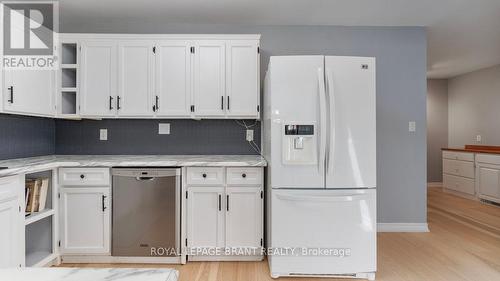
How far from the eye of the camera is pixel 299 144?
222 centimetres

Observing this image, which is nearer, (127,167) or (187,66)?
(127,167)

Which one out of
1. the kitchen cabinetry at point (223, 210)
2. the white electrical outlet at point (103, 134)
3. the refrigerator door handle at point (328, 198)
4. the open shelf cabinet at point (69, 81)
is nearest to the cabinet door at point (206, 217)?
the kitchen cabinetry at point (223, 210)

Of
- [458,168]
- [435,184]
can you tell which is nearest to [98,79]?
[458,168]

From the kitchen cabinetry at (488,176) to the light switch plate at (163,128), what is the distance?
4.87 meters

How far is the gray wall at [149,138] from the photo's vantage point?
3.21m

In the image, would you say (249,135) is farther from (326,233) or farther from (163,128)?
(326,233)

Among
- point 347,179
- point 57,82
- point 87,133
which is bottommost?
point 347,179

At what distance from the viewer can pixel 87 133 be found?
3211 millimetres

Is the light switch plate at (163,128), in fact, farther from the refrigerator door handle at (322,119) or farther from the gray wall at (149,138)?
the refrigerator door handle at (322,119)

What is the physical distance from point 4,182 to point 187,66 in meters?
1.70

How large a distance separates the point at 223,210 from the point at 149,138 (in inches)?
50.3

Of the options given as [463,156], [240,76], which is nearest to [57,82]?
[240,76]

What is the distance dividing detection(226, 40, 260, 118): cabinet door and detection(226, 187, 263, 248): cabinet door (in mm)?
777

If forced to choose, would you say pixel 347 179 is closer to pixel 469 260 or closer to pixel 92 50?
pixel 469 260
